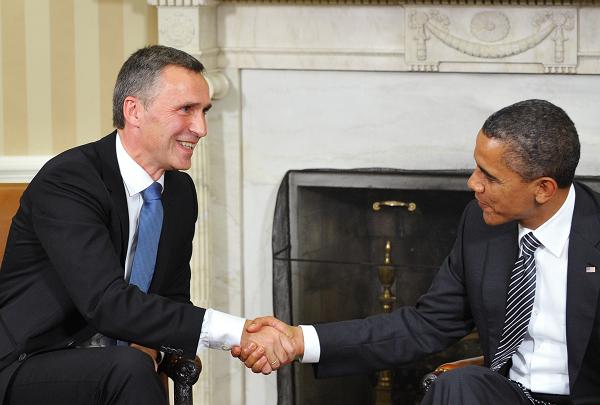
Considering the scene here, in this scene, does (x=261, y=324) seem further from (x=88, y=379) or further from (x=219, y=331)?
(x=88, y=379)

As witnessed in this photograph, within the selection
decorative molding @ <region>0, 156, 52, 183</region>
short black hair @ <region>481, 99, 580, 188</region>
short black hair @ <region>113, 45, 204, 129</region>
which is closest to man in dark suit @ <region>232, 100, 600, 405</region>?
short black hair @ <region>481, 99, 580, 188</region>

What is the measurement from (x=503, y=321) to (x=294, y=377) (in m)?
1.68

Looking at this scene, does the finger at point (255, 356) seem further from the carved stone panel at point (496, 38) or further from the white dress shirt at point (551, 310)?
the carved stone panel at point (496, 38)

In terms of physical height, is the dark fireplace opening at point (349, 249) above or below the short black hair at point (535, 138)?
below

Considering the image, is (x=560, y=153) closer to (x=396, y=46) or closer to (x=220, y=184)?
(x=396, y=46)

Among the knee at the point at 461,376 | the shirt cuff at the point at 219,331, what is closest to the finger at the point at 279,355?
the shirt cuff at the point at 219,331

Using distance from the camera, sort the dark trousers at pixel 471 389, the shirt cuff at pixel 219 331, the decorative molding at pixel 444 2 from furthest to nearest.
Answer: the decorative molding at pixel 444 2
the shirt cuff at pixel 219 331
the dark trousers at pixel 471 389

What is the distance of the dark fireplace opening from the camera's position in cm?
406

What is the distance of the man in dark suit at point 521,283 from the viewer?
8.14 ft

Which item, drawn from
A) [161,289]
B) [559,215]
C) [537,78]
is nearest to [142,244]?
[161,289]

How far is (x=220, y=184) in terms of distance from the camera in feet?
13.5

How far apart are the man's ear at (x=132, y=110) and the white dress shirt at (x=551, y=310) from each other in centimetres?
96

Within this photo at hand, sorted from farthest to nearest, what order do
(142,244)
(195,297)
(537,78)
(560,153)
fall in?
1. (195,297)
2. (537,78)
3. (142,244)
4. (560,153)

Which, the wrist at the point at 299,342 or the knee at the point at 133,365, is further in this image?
the wrist at the point at 299,342
